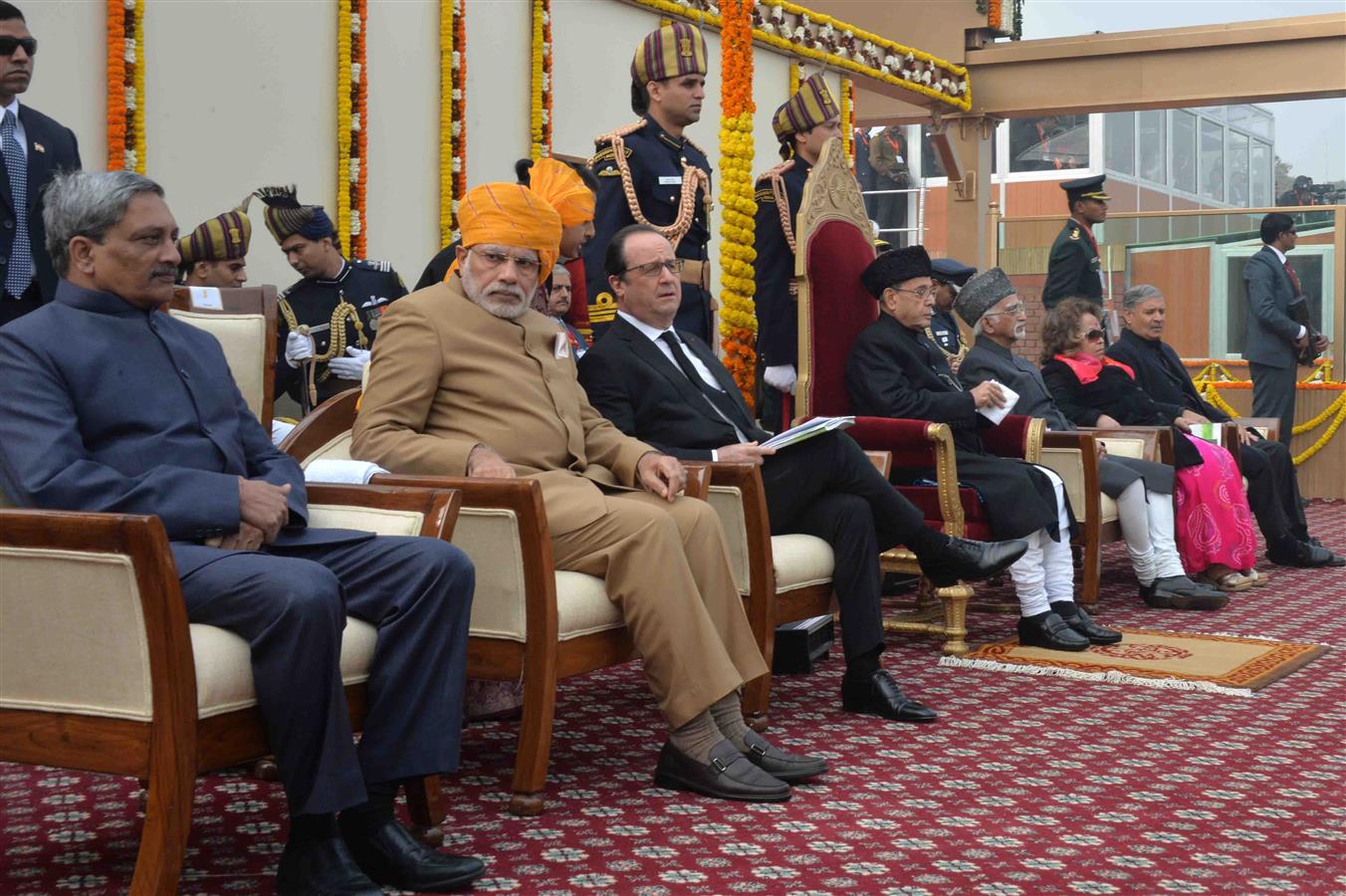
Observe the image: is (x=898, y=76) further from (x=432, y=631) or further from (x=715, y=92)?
(x=432, y=631)

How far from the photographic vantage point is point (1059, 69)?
1284 cm

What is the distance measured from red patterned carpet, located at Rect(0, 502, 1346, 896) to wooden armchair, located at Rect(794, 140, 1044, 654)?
2.36ft

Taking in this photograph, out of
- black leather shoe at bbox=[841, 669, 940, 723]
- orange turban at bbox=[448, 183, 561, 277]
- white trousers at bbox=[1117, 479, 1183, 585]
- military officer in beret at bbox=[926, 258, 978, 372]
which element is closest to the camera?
orange turban at bbox=[448, 183, 561, 277]

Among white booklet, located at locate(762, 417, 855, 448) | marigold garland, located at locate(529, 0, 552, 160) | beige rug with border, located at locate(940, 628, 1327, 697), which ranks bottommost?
beige rug with border, located at locate(940, 628, 1327, 697)

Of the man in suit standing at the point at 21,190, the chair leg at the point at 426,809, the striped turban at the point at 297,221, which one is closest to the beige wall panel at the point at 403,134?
the striped turban at the point at 297,221

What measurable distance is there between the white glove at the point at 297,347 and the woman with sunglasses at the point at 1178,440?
3.16 m

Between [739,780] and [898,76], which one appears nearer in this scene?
[739,780]

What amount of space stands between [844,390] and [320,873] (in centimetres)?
300

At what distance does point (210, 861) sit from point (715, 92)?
294 inches

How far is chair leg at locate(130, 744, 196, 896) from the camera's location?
2.21 meters

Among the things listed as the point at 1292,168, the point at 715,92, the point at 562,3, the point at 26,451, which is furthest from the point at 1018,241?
the point at 26,451

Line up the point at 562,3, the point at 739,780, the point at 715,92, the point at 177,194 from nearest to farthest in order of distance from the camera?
the point at 739,780
the point at 177,194
the point at 562,3
the point at 715,92

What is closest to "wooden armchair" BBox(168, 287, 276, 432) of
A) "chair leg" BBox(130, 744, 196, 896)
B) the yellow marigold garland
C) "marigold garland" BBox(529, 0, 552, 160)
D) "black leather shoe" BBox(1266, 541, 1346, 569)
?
"chair leg" BBox(130, 744, 196, 896)

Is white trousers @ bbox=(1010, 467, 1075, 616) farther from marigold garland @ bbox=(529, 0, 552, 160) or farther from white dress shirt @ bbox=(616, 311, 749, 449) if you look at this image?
marigold garland @ bbox=(529, 0, 552, 160)
